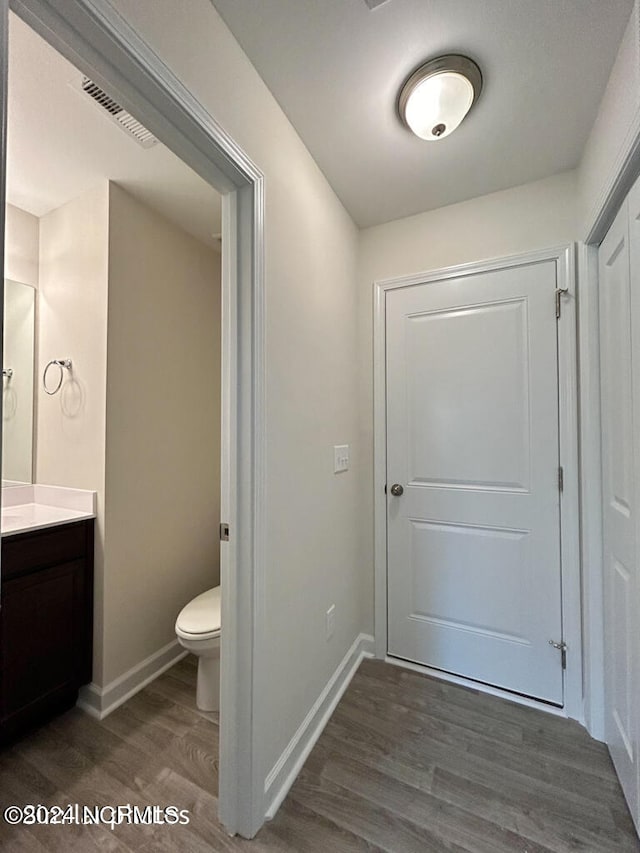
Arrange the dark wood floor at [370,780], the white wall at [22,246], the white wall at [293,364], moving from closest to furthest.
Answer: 1. the white wall at [293,364]
2. the dark wood floor at [370,780]
3. the white wall at [22,246]

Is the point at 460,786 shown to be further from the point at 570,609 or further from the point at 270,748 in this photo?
the point at 570,609

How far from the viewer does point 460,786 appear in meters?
1.30

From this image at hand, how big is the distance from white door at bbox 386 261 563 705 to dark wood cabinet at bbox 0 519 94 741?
1516mm

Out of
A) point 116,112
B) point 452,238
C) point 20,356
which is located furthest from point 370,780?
point 116,112

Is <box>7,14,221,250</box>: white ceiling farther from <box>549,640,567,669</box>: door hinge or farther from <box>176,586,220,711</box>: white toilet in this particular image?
<box>549,640,567,669</box>: door hinge

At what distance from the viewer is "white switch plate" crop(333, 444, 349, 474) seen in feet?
5.89

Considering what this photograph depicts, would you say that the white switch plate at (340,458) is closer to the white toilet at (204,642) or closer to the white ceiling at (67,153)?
the white toilet at (204,642)

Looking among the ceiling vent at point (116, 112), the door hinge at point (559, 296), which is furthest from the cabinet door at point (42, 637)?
the door hinge at point (559, 296)

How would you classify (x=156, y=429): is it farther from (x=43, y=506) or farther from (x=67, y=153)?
(x=67, y=153)

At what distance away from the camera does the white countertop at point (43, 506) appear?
1.58 metres

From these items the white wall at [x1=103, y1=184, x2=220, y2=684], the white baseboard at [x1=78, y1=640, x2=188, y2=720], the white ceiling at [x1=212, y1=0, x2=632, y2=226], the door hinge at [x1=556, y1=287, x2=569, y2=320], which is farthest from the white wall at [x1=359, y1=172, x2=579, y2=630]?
the white baseboard at [x1=78, y1=640, x2=188, y2=720]

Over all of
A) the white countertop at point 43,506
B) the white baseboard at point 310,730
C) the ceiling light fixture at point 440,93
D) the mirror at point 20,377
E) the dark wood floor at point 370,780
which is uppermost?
the ceiling light fixture at point 440,93

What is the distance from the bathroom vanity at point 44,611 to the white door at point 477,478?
1514 mm

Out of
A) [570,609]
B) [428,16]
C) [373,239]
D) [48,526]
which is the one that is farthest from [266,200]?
[570,609]
